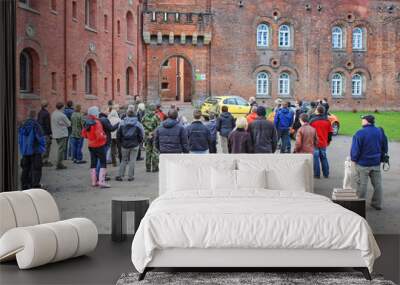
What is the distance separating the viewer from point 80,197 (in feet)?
24.7

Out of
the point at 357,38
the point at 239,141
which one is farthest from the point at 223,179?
the point at 357,38

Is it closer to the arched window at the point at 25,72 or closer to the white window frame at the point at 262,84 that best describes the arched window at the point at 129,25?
the arched window at the point at 25,72

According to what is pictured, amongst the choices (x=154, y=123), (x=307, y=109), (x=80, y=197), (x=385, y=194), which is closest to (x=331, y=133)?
(x=307, y=109)

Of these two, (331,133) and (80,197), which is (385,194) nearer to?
(331,133)

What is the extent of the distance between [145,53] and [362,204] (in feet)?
10.3

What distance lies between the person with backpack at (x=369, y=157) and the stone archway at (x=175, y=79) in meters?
2.00

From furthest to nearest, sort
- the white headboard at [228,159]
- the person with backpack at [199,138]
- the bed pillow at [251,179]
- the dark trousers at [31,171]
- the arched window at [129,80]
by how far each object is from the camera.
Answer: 1. the arched window at [129,80]
2. the person with backpack at [199,138]
3. the dark trousers at [31,171]
4. the white headboard at [228,159]
5. the bed pillow at [251,179]

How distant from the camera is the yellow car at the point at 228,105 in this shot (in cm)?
779

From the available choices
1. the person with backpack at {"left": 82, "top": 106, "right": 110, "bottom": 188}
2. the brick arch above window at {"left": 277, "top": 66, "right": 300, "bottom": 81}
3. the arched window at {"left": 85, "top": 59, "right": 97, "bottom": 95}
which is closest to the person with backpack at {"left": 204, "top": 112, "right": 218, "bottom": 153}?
the brick arch above window at {"left": 277, "top": 66, "right": 300, "bottom": 81}

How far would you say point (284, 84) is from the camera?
8055 mm

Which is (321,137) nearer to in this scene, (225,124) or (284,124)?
(284,124)

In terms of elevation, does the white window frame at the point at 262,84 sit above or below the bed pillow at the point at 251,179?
above

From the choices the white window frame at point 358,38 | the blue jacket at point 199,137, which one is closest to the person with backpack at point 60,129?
the blue jacket at point 199,137

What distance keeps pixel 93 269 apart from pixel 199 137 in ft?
8.30
